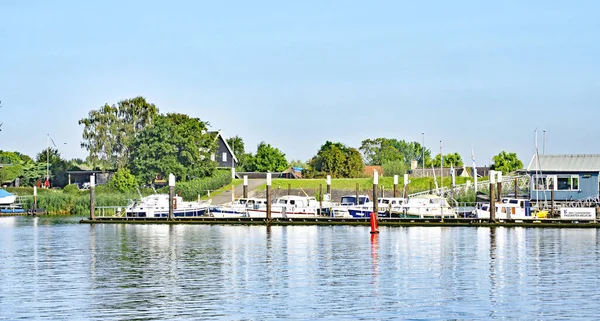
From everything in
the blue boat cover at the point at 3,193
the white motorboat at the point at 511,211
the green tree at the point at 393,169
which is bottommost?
the white motorboat at the point at 511,211

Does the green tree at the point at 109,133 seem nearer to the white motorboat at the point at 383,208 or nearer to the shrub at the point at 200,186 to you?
the shrub at the point at 200,186

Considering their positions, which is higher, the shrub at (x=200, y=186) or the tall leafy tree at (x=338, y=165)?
the tall leafy tree at (x=338, y=165)

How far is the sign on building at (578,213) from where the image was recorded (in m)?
83.1

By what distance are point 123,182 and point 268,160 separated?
50.6 m

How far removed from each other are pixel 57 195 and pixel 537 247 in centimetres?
6899

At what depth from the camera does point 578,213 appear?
275ft

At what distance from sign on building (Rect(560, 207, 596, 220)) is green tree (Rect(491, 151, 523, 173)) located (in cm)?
8747

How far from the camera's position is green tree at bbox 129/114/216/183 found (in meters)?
127

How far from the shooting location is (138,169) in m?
127

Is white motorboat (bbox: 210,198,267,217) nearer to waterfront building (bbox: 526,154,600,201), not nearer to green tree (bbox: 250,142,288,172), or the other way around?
waterfront building (bbox: 526,154,600,201)

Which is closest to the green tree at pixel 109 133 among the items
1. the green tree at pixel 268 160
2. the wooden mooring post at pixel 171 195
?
the green tree at pixel 268 160

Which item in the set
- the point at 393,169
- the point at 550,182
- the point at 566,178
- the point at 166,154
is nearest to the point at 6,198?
the point at 166,154

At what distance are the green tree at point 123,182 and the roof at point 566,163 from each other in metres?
49.3

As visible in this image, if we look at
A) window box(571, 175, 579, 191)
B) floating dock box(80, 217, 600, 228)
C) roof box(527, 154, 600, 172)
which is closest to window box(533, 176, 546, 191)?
roof box(527, 154, 600, 172)
